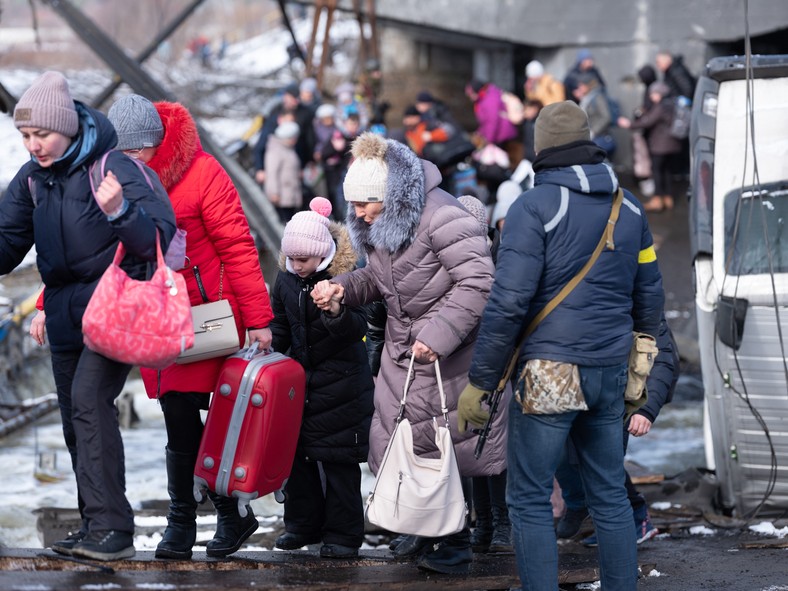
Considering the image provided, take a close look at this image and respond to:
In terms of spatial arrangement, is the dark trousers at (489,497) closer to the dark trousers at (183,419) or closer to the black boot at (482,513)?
the black boot at (482,513)

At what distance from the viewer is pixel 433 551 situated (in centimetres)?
540

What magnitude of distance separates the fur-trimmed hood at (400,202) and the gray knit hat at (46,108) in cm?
135

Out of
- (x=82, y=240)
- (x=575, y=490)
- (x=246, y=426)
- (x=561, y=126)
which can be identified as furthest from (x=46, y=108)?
(x=575, y=490)

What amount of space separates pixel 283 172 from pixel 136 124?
9209 mm

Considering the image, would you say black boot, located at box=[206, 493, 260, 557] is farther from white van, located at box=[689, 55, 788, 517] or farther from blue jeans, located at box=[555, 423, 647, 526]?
white van, located at box=[689, 55, 788, 517]

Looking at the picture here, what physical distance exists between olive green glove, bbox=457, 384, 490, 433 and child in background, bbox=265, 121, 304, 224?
31.5 ft

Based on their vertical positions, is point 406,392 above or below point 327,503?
above

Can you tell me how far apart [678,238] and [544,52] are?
4.92m

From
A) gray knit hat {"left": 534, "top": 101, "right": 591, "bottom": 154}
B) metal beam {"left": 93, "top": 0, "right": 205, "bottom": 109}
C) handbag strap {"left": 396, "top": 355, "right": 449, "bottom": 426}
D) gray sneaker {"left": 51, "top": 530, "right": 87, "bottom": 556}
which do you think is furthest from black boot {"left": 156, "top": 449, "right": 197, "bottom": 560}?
metal beam {"left": 93, "top": 0, "right": 205, "bottom": 109}

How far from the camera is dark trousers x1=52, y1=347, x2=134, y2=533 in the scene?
4.62 metres

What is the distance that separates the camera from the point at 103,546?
4625mm

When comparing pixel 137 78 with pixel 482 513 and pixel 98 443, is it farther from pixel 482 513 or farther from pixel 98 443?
pixel 98 443

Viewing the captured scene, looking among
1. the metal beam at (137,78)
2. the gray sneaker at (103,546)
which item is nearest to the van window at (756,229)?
the gray sneaker at (103,546)

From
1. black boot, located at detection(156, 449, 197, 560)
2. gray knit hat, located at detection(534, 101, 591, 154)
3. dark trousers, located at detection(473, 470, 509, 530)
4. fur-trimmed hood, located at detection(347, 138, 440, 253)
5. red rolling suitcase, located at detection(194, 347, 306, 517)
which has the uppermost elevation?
gray knit hat, located at detection(534, 101, 591, 154)
